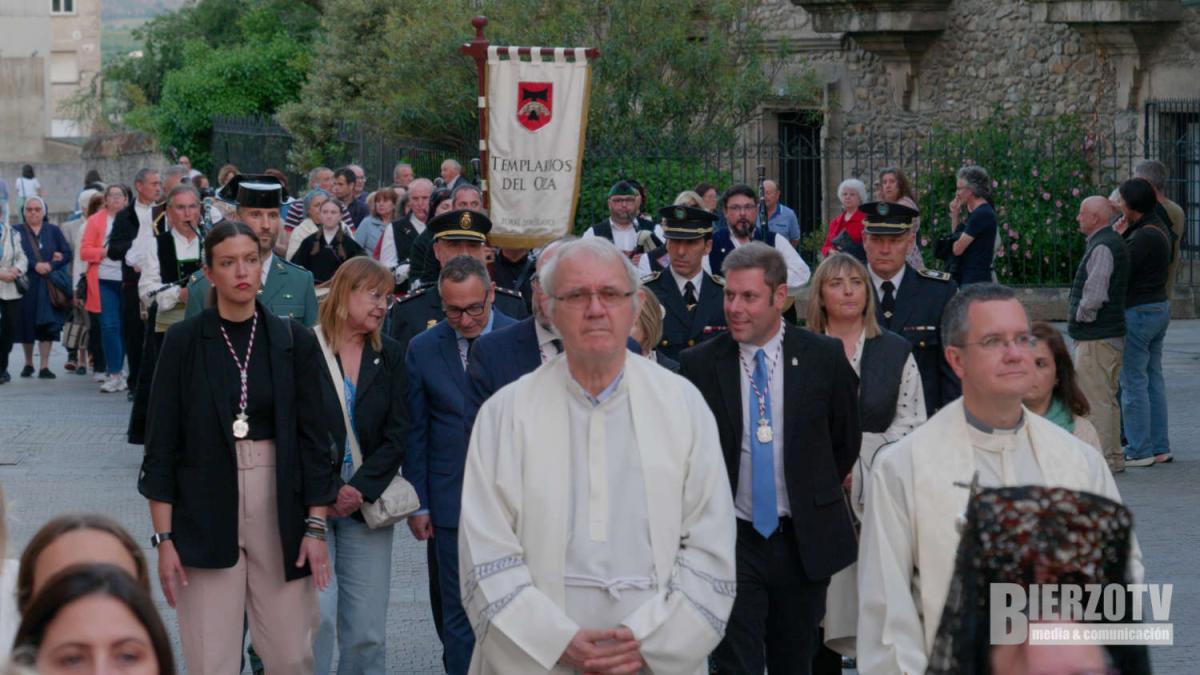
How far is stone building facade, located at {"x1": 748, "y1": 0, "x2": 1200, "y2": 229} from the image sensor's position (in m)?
21.8

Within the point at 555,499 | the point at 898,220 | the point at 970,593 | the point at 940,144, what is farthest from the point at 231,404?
the point at 940,144

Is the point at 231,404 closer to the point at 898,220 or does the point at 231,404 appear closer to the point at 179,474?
the point at 179,474

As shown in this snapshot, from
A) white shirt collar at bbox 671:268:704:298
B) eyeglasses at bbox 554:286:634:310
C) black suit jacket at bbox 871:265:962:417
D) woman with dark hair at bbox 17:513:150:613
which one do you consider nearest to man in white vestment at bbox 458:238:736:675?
eyeglasses at bbox 554:286:634:310

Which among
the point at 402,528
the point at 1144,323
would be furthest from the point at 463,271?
the point at 1144,323

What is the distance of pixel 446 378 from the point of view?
7414mm

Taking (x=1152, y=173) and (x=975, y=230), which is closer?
(x=1152, y=173)

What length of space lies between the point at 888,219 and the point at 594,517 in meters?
4.41

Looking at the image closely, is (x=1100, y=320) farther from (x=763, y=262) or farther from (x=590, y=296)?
(x=590, y=296)

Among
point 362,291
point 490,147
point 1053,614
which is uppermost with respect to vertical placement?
point 490,147

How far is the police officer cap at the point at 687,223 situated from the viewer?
9.77m

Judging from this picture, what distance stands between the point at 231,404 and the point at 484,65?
763 cm

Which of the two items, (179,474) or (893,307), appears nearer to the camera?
(179,474)

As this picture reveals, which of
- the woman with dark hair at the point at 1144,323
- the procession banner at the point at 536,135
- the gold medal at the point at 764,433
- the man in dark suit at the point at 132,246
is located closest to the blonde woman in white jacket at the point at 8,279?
the man in dark suit at the point at 132,246

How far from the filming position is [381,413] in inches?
288
